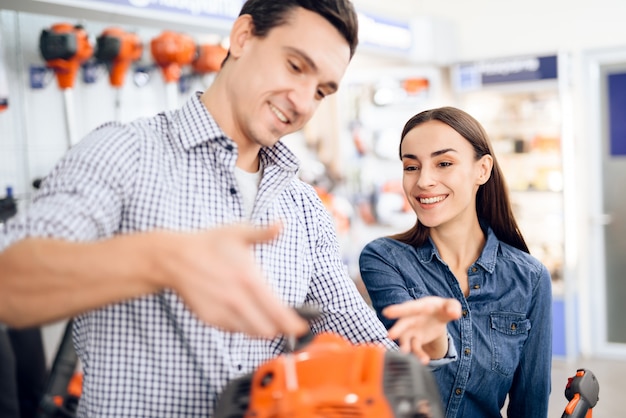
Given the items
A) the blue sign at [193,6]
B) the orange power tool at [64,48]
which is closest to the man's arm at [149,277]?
the blue sign at [193,6]

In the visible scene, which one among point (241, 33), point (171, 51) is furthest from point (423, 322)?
point (171, 51)

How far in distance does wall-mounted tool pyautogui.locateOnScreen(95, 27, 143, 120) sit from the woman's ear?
7.75ft

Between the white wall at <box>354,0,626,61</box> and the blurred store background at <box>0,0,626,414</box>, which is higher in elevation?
the white wall at <box>354,0,626,61</box>

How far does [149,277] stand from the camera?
0.83 m

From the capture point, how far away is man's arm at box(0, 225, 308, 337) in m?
0.79

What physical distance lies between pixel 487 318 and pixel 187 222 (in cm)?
115

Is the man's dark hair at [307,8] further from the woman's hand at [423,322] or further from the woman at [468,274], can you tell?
the woman at [468,274]

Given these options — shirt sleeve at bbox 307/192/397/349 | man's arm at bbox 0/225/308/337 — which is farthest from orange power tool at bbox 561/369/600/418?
man's arm at bbox 0/225/308/337

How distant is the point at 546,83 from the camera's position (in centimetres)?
616

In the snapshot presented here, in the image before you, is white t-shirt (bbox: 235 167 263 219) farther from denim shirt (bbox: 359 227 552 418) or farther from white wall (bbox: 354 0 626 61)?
white wall (bbox: 354 0 626 61)

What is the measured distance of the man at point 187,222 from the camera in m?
0.87

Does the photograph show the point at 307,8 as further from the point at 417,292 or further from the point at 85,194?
the point at 417,292

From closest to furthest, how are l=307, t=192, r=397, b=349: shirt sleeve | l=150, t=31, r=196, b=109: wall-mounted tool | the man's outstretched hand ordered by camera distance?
the man's outstretched hand < l=307, t=192, r=397, b=349: shirt sleeve < l=150, t=31, r=196, b=109: wall-mounted tool

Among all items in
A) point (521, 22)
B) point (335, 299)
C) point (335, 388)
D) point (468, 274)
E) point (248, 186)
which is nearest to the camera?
point (335, 388)
